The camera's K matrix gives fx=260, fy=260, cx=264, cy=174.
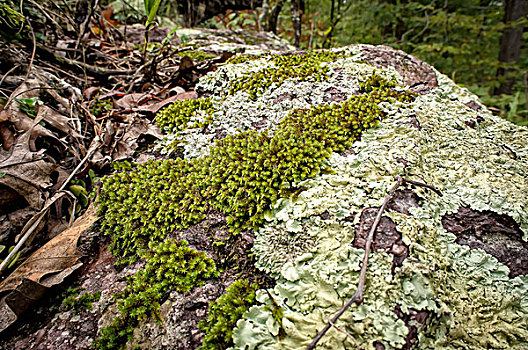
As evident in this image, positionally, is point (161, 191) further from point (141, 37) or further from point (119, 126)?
point (141, 37)

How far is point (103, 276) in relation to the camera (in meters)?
1.48

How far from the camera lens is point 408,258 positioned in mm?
1214

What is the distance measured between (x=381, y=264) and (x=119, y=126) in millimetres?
2247

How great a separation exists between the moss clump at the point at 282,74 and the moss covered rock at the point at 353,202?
1.0 inches

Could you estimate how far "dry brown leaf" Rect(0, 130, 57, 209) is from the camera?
1622 mm

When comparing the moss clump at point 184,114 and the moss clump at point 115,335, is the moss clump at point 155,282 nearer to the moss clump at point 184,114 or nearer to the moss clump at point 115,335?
the moss clump at point 115,335

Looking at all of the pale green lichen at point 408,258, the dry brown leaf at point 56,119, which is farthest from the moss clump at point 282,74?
the dry brown leaf at point 56,119

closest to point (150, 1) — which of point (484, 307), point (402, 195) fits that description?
point (402, 195)

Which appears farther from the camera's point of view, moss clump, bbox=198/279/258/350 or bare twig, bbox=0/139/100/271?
bare twig, bbox=0/139/100/271

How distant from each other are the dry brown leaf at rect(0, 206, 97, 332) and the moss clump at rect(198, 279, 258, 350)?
0.87 metres

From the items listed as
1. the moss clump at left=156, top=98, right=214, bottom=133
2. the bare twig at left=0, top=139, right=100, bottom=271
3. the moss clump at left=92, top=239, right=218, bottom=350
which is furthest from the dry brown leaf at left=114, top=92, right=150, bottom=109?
the moss clump at left=92, top=239, right=218, bottom=350

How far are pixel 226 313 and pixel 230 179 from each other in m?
0.74

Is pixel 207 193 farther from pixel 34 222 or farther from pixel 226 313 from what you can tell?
pixel 34 222

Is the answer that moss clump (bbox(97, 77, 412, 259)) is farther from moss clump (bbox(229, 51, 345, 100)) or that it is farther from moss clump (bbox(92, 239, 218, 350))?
moss clump (bbox(229, 51, 345, 100))
